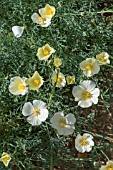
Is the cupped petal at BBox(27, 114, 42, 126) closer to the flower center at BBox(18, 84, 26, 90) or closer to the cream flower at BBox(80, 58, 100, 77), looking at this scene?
the flower center at BBox(18, 84, 26, 90)

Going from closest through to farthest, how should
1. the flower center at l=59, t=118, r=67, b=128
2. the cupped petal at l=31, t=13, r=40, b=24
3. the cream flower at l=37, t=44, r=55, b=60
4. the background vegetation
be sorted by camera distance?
the flower center at l=59, t=118, r=67, b=128
the cream flower at l=37, t=44, r=55, b=60
the cupped petal at l=31, t=13, r=40, b=24
the background vegetation

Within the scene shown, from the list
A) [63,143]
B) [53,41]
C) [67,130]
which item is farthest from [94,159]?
[53,41]

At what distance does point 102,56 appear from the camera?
2.77 m

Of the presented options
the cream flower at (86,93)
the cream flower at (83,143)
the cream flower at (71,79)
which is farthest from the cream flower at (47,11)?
the cream flower at (83,143)

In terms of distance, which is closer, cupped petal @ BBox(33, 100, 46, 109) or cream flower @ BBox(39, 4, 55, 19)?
cupped petal @ BBox(33, 100, 46, 109)

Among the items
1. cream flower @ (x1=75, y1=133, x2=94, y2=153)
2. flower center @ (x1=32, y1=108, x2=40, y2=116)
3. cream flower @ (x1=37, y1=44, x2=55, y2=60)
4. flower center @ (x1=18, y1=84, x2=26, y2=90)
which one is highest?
cream flower @ (x1=37, y1=44, x2=55, y2=60)

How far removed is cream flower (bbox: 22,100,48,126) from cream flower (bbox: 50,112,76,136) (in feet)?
0.17

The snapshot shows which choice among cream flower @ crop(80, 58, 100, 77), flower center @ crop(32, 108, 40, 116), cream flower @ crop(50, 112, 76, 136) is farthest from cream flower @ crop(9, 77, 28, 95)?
cream flower @ crop(80, 58, 100, 77)

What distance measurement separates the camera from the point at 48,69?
301 centimetres

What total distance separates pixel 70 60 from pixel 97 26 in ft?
0.97

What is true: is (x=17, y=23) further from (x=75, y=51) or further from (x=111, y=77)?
(x=111, y=77)

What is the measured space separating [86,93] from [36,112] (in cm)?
28

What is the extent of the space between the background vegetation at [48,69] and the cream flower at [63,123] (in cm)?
27

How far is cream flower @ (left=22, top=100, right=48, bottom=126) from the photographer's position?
102 inches
